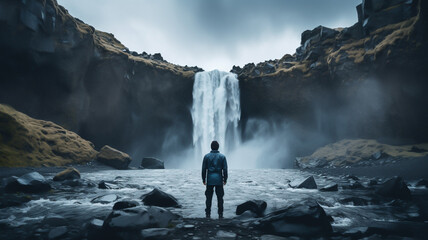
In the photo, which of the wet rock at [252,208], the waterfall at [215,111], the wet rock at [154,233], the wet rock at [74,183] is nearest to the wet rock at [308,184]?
the wet rock at [252,208]

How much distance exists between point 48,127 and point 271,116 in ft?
161

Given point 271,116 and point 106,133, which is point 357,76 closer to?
point 271,116

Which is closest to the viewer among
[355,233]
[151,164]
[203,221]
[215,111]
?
[355,233]

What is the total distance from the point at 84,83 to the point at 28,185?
41034 millimetres

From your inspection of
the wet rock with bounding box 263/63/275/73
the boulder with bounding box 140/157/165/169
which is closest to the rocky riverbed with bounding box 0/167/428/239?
the boulder with bounding box 140/157/165/169

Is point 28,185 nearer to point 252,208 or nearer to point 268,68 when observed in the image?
point 252,208

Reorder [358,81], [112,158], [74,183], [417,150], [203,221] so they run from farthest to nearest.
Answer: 1. [358,81]
2. [417,150]
3. [112,158]
4. [74,183]
5. [203,221]

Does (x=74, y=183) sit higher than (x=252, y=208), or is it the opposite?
(x=74, y=183)

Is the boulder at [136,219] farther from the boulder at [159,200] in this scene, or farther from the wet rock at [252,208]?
the boulder at [159,200]

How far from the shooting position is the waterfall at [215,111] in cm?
5733

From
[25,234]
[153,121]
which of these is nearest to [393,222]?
[25,234]

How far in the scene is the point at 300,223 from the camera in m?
5.71

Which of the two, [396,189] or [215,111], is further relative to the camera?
[215,111]

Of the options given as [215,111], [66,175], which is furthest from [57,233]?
[215,111]
